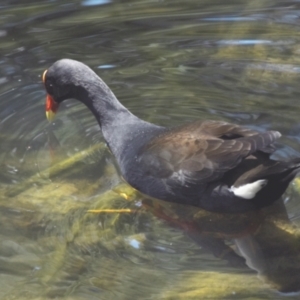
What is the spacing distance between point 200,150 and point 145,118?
1.31 m

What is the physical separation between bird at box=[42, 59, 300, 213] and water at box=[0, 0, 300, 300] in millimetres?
162

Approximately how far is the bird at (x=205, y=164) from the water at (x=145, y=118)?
0.16 metres

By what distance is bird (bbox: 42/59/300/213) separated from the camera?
174 inches

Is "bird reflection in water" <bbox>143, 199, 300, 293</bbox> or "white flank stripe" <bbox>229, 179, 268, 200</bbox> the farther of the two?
"white flank stripe" <bbox>229, 179, 268, 200</bbox>

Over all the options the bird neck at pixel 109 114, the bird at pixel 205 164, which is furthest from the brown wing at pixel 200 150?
the bird neck at pixel 109 114

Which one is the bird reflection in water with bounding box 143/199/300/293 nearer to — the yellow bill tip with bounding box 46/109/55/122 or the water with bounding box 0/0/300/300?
the water with bounding box 0/0/300/300

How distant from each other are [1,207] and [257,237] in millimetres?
1655

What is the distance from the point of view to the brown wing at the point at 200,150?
4.43m

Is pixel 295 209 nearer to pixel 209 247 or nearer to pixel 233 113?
pixel 209 247

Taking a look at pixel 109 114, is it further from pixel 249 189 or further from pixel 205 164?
pixel 249 189

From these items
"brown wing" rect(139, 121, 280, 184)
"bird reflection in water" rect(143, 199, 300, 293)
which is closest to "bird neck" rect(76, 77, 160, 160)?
"brown wing" rect(139, 121, 280, 184)

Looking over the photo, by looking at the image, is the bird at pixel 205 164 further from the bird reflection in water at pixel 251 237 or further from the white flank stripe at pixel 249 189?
the bird reflection in water at pixel 251 237

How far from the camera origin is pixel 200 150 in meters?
4.61

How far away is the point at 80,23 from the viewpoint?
7.62 m
